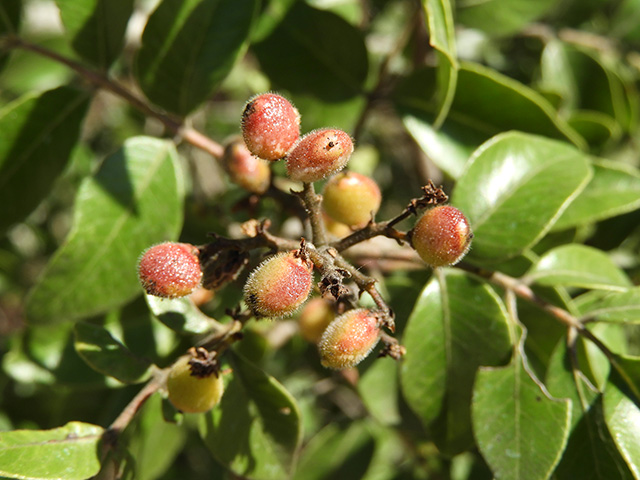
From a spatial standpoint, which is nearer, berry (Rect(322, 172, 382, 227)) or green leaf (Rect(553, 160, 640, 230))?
berry (Rect(322, 172, 382, 227))

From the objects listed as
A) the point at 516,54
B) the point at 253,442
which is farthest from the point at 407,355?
the point at 516,54

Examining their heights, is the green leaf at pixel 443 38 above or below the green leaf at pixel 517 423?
above

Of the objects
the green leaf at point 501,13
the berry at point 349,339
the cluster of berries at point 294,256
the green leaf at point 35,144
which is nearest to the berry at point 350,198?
the cluster of berries at point 294,256

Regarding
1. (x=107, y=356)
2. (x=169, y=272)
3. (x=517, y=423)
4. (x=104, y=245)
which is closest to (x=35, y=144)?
(x=104, y=245)

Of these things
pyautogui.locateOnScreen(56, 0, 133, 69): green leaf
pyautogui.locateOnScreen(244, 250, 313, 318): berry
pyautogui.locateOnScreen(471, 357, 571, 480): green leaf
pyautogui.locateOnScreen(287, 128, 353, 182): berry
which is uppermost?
pyautogui.locateOnScreen(287, 128, 353, 182): berry

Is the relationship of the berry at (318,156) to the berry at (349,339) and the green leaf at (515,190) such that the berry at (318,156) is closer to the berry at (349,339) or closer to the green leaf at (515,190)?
the berry at (349,339)

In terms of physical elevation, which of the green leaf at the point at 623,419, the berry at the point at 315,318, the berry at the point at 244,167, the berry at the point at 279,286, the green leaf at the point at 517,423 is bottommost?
the berry at the point at 315,318

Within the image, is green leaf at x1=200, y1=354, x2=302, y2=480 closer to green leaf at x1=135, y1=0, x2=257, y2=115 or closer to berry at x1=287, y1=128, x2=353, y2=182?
berry at x1=287, y1=128, x2=353, y2=182

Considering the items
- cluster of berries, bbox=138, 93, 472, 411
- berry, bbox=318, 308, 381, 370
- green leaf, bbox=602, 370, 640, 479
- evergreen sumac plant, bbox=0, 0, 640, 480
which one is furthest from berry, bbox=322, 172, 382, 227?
green leaf, bbox=602, 370, 640, 479
